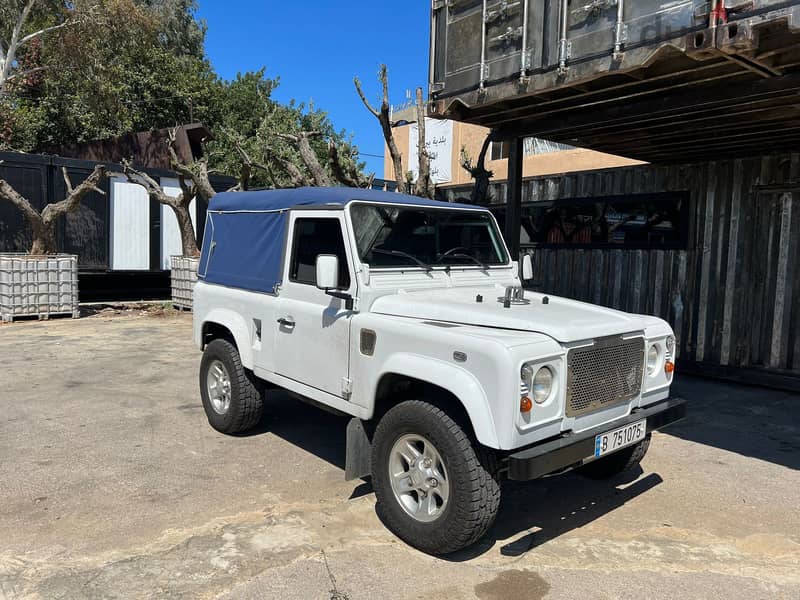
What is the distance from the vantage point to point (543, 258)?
10516 mm

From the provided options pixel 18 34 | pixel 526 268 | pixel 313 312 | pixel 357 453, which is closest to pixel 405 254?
pixel 313 312

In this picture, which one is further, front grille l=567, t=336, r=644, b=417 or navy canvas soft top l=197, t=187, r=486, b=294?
navy canvas soft top l=197, t=187, r=486, b=294

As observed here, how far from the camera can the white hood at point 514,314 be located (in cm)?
352

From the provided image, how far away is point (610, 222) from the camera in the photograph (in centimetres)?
954

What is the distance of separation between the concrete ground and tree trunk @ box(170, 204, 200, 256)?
8.29 metres

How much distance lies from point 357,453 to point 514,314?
1.32m

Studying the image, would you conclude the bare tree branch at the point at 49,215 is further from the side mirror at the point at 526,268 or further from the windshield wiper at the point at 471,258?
the side mirror at the point at 526,268

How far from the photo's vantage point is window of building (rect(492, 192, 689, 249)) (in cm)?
888

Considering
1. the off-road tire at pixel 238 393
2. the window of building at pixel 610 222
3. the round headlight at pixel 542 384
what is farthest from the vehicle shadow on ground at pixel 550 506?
the window of building at pixel 610 222

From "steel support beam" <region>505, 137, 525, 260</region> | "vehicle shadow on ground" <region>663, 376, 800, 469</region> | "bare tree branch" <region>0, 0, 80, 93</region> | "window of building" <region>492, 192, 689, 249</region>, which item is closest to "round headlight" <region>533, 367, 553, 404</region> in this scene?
"vehicle shadow on ground" <region>663, 376, 800, 469</region>

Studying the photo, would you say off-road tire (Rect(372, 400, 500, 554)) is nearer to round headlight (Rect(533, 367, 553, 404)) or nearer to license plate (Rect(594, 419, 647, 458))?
round headlight (Rect(533, 367, 553, 404))

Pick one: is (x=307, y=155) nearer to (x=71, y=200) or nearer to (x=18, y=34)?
(x=71, y=200)

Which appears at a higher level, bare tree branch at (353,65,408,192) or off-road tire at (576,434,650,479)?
bare tree branch at (353,65,408,192)

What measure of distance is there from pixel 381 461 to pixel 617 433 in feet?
4.57
